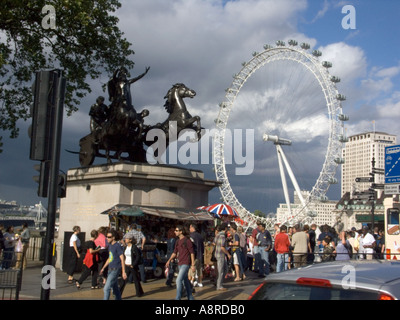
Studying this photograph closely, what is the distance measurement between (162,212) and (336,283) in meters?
12.3

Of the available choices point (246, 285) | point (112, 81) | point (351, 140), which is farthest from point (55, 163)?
point (351, 140)

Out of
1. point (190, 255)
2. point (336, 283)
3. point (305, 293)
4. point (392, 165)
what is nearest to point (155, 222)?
point (190, 255)

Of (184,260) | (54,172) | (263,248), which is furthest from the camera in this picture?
(263,248)

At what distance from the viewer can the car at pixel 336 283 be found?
3.70 meters

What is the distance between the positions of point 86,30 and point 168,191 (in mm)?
7450

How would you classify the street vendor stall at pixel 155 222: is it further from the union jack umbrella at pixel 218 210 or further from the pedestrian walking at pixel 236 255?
the pedestrian walking at pixel 236 255

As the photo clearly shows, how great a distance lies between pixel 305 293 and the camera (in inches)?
161

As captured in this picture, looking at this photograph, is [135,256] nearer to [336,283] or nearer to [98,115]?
[336,283]

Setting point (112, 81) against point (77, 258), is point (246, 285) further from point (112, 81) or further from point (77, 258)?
point (112, 81)

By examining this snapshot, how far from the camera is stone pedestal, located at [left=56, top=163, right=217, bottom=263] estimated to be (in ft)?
54.9
